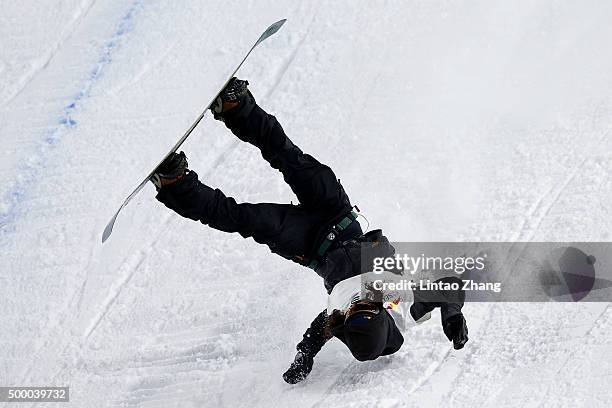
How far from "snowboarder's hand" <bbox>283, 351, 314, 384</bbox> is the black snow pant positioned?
49 centimetres

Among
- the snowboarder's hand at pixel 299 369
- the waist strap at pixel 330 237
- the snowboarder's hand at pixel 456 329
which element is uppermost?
the waist strap at pixel 330 237

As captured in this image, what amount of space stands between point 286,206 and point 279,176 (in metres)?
1.55

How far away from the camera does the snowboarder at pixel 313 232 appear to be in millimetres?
3828

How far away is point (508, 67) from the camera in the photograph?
6211mm

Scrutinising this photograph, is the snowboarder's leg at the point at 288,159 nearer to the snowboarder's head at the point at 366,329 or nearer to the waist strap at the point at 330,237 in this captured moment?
the waist strap at the point at 330,237

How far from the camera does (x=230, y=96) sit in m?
4.07

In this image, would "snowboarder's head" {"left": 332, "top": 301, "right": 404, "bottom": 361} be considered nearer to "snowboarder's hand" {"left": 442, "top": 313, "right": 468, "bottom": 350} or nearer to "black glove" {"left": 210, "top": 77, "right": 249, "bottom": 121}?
"snowboarder's hand" {"left": 442, "top": 313, "right": 468, "bottom": 350}

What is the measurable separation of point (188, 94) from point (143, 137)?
1.82 feet

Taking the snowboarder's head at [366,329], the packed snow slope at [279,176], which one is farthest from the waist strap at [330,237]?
the packed snow slope at [279,176]

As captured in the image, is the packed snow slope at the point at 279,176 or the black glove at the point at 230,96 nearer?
the black glove at the point at 230,96

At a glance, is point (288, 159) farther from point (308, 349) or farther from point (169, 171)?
point (308, 349)

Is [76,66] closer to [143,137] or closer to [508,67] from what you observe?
[143,137]

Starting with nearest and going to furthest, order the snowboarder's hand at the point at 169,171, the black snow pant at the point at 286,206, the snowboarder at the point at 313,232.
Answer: the snowboarder's hand at the point at 169,171 → the snowboarder at the point at 313,232 → the black snow pant at the point at 286,206

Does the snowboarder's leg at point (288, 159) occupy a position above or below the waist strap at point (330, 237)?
above
